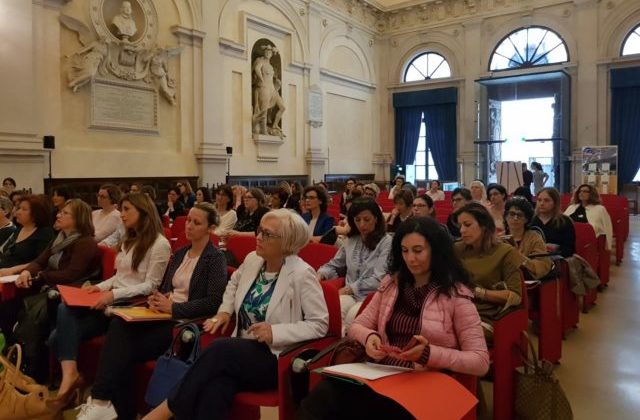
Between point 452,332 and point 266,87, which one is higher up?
point 266,87

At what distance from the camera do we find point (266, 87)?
40.0ft

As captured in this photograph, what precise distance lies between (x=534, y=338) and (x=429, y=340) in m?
2.44

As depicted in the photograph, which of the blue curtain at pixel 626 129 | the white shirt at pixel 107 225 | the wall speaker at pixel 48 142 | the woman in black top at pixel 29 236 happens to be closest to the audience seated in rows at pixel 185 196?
the wall speaker at pixel 48 142

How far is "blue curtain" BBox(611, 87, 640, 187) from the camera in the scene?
43.1 feet

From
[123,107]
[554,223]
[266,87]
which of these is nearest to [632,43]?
[266,87]

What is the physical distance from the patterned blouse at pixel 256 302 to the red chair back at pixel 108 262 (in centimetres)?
145

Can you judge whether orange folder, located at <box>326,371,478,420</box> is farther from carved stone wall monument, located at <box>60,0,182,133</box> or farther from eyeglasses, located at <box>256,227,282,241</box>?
carved stone wall monument, located at <box>60,0,182,133</box>

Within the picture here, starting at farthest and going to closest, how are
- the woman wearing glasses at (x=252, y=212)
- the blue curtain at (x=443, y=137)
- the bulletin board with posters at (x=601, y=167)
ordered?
the blue curtain at (x=443, y=137)
the bulletin board with posters at (x=601, y=167)
the woman wearing glasses at (x=252, y=212)

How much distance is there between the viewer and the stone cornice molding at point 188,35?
1002 cm

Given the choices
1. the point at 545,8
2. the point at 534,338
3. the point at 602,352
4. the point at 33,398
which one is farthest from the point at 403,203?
the point at 545,8

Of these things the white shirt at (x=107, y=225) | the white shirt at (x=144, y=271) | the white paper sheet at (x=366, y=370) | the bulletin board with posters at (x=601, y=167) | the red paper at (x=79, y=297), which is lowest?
the white paper sheet at (x=366, y=370)

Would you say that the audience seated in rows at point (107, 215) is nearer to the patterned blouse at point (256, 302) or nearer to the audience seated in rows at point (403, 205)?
the audience seated in rows at point (403, 205)

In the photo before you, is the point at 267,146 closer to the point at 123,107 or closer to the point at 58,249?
the point at 123,107

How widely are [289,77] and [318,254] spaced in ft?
32.6
